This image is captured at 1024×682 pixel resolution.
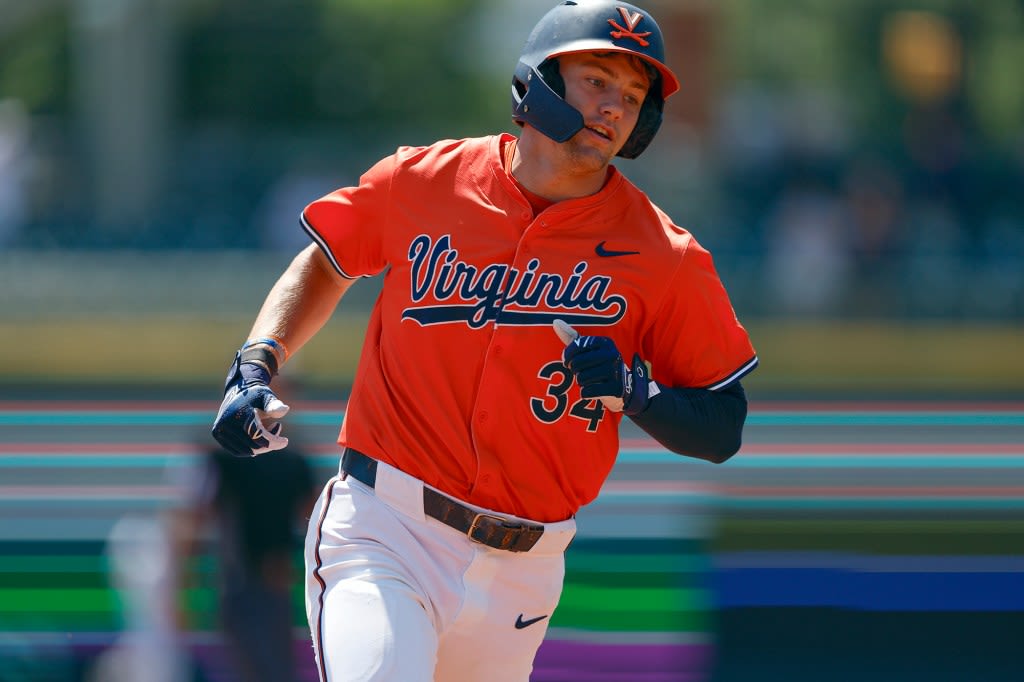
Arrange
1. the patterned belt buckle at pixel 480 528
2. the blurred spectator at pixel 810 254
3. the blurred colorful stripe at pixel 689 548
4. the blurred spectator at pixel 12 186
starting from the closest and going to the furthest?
the patterned belt buckle at pixel 480 528 < the blurred colorful stripe at pixel 689 548 < the blurred spectator at pixel 810 254 < the blurred spectator at pixel 12 186

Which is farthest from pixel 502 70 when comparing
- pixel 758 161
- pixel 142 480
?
pixel 142 480

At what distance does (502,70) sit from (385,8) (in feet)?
10.8

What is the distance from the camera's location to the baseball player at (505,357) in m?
3.85

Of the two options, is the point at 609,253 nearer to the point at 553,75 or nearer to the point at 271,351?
the point at 553,75

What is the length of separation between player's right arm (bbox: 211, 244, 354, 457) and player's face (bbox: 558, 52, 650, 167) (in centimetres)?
72

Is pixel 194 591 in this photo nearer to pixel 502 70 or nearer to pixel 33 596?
pixel 33 596

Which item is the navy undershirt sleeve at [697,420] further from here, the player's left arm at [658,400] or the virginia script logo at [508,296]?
the virginia script logo at [508,296]

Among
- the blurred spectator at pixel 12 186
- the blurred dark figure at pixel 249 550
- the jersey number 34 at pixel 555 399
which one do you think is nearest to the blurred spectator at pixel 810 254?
the blurred spectator at pixel 12 186

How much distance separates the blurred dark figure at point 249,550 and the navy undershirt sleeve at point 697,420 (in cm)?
232

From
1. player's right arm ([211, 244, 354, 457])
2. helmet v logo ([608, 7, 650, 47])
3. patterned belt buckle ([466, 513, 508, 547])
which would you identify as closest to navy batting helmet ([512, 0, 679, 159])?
helmet v logo ([608, 7, 650, 47])

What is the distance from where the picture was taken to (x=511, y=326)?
3.90 metres

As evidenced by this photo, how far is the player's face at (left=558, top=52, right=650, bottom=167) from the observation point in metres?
3.97

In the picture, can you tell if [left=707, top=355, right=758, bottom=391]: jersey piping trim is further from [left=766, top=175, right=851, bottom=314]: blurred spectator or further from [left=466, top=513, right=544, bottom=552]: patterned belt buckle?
[left=766, top=175, right=851, bottom=314]: blurred spectator

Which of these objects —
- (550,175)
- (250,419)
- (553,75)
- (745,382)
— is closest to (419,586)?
(250,419)
